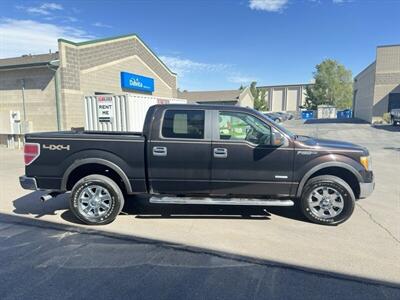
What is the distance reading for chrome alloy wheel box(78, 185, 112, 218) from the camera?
15.6 feet

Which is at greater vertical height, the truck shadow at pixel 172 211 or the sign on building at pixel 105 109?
the sign on building at pixel 105 109

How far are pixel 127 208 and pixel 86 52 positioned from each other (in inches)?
443

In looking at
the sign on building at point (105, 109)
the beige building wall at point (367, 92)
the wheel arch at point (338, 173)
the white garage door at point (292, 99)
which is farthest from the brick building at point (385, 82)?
the white garage door at point (292, 99)

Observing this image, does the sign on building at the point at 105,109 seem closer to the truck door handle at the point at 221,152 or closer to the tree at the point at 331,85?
the truck door handle at the point at 221,152

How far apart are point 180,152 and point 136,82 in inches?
582

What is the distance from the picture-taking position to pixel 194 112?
15.8ft

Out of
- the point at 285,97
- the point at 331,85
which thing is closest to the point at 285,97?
the point at 285,97

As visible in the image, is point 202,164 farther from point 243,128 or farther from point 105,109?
point 105,109

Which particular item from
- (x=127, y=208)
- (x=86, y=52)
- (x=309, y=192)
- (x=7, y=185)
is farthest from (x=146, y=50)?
(x=309, y=192)

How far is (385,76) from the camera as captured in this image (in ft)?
110

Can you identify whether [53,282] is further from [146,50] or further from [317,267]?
[146,50]

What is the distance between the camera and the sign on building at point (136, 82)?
56.0 feet

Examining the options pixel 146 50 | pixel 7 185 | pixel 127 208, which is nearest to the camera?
pixel 127 208

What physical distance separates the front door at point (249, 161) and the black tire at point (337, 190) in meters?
0.34
